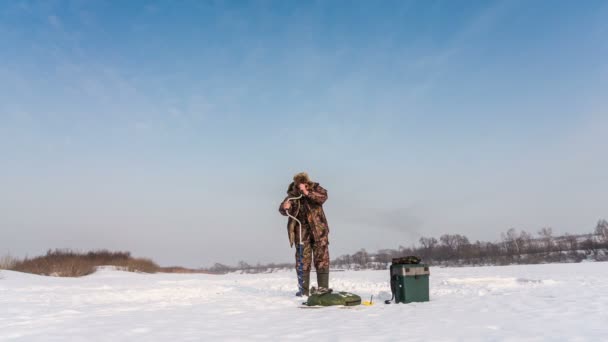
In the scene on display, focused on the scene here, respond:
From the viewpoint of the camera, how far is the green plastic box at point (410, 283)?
609cm

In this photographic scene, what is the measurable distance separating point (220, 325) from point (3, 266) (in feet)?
62.3

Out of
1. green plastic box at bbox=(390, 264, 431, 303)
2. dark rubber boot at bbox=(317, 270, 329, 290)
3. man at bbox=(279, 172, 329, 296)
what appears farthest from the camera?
man at bbox=(279, 172, 329, 296)

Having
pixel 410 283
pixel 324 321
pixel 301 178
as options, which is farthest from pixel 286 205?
pixel 324 321

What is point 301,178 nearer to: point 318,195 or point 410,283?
point 318,195

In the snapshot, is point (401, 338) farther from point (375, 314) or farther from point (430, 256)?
point (430, 256)

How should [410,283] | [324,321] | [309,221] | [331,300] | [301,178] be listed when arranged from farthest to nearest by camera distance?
[301,178] < [309,221] < [410,283] < [331,300] < [324,321]

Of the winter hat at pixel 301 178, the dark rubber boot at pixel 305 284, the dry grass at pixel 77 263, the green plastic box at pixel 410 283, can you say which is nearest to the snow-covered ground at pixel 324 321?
the green plastic box at pixel 410 283

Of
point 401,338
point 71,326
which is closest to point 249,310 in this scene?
point 71,326

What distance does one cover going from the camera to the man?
736cm

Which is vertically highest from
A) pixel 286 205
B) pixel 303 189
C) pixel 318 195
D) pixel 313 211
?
pixel 303 189

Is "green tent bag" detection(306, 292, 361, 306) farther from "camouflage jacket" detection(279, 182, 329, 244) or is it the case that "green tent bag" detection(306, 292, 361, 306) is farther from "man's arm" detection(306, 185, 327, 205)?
"man's arm" detection(306, 185, 327, 205)

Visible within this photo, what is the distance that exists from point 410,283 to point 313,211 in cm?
231

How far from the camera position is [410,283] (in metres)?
6.12

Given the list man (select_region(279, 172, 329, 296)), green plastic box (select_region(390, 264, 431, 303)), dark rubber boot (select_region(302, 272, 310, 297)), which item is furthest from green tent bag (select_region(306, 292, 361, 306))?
dark rubber boot (select_region(302, 272, 310, 297))
